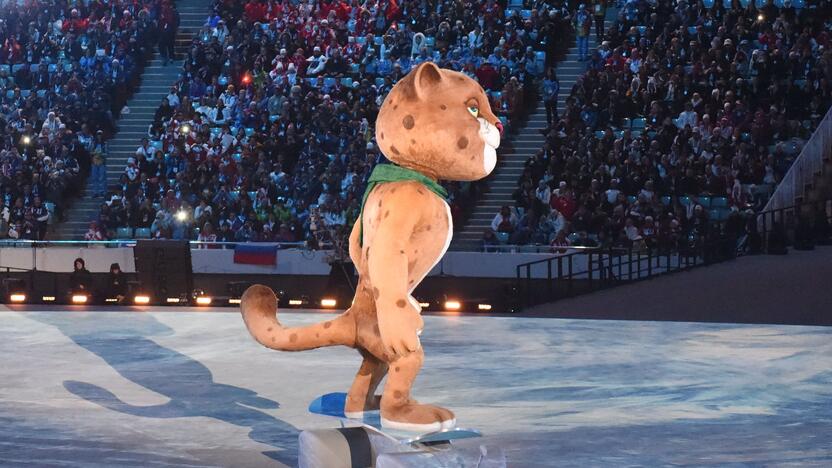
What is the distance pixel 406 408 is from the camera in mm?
5145

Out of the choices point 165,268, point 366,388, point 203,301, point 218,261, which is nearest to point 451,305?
point 203,301

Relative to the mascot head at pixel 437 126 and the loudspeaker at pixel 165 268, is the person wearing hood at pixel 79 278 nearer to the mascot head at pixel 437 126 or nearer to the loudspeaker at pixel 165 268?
the loudspeaker at pixel 165 268

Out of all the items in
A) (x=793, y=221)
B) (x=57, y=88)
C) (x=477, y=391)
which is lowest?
(x=477, y=391)

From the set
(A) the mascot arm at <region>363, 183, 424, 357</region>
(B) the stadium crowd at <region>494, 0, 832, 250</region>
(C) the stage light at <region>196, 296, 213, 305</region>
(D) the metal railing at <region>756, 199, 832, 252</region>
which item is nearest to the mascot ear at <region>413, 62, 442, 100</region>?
(A) the mascot arm at <region>363, 183, 424, 357</region>

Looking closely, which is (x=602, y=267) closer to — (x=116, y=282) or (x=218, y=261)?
(x=218, y=261)

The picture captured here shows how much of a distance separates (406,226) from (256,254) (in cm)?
1167

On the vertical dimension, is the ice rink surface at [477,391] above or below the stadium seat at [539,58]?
below

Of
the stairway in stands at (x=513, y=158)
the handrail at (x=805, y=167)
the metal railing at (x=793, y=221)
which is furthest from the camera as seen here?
the stairway in stands at (x=513, y=158)

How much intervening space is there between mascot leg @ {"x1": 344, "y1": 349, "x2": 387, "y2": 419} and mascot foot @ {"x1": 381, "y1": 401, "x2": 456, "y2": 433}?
0.78ft

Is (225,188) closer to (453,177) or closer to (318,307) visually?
(318,307)

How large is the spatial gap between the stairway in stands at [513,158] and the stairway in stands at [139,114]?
6733 millimetres

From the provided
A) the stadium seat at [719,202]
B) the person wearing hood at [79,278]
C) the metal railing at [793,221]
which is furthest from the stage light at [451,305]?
the stadium seat at [719,202]

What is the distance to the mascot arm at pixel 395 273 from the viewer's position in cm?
503

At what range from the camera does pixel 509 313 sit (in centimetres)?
1253
